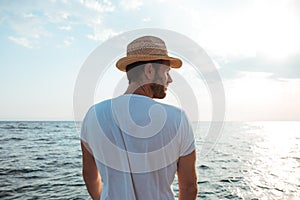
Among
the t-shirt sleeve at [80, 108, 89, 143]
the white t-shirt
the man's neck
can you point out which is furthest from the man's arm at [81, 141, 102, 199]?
the man's neck

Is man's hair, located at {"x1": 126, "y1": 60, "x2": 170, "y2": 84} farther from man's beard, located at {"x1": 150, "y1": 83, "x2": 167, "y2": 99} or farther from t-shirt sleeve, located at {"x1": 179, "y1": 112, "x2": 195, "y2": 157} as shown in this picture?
t-shirt sleeve, located at {"x1": 179, "y1": 112, "x2": 195, "y2": 157}

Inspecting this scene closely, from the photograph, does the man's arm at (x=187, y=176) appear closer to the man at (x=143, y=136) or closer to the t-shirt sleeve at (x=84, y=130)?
the man at (x=143, y=136)

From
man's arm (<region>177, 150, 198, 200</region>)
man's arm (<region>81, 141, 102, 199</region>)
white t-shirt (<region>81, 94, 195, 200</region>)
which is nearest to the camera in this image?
white t-shirt (<region>81, 94, 195, 200</region>)

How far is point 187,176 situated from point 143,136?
446 mm

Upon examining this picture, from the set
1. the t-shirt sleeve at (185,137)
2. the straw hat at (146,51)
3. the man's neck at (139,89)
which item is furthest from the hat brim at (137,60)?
the t-shirt sleeve at (185,137)

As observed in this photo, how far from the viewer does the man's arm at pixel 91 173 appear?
78.4 inches

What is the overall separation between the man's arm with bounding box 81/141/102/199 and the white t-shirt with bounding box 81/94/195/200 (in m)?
0.26

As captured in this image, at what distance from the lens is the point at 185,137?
65.0 inches

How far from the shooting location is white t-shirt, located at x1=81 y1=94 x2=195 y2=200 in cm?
160

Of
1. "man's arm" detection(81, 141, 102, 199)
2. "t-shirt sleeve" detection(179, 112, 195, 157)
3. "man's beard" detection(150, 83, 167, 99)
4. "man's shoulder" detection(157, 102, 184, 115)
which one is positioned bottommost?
"man's arm" detection(81, 141, 102, 199)

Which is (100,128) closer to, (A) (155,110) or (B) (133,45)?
(A) (155,110)

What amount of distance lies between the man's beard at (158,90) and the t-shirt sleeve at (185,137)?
0.27 m

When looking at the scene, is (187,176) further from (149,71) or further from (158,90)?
(149,71)

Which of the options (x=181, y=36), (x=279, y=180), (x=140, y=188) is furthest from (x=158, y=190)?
(x=279, y=180)
